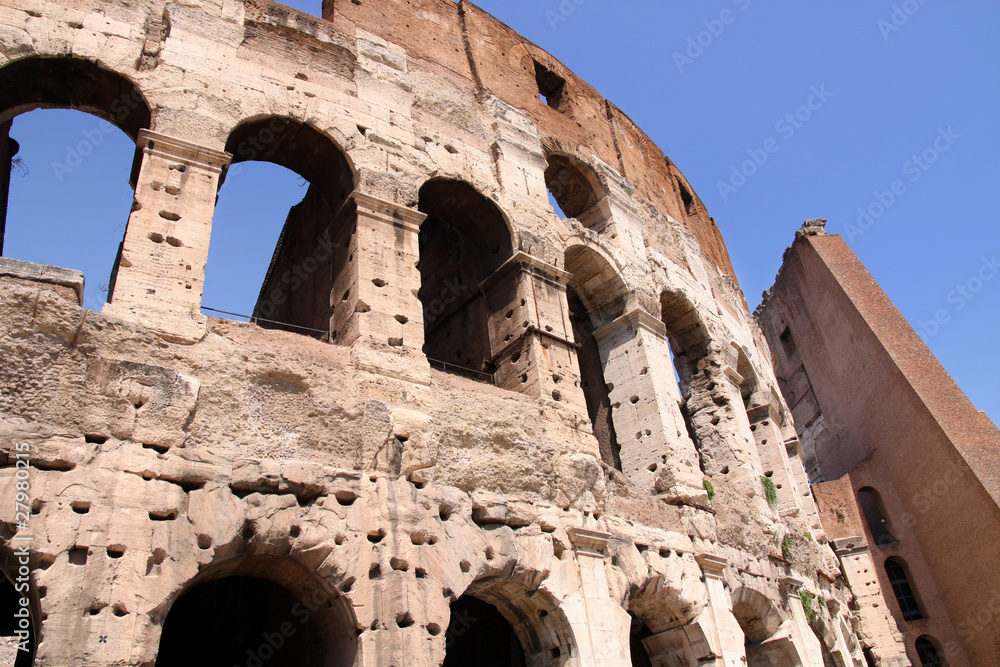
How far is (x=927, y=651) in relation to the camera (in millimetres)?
17078

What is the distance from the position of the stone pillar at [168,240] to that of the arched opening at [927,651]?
59.0 feet

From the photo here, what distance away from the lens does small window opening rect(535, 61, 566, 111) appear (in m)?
11.8

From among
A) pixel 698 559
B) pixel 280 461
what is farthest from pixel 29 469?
pixel 698 559

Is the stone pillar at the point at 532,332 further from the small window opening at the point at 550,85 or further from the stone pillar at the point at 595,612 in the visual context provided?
the small window opening at the point at 550,85

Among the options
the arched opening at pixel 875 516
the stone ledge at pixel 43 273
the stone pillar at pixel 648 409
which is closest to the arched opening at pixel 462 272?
the stone pillar at pixel 648 409

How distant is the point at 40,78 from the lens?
6.54m

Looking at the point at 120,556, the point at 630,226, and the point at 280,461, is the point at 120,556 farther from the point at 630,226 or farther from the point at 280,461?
the point at 630,226

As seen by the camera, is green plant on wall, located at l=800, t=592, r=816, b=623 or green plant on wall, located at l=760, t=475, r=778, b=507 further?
green plant on wall, located at l=760, t=475, r=778, b=507

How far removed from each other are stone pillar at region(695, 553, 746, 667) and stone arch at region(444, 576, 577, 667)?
1.91 m

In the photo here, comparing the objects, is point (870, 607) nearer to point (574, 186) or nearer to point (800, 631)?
point (800, 631)

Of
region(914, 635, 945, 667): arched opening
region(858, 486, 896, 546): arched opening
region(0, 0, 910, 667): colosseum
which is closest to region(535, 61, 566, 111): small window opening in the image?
region(0, 0, 910, 667): colosseum

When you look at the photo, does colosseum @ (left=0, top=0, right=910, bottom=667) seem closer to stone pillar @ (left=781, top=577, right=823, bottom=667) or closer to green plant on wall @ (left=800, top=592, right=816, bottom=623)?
stone pillar @ (left=781, top=577, right=823, bottom=667)

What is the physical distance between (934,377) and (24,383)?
1889cm

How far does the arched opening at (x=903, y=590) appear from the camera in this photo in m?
17.5
